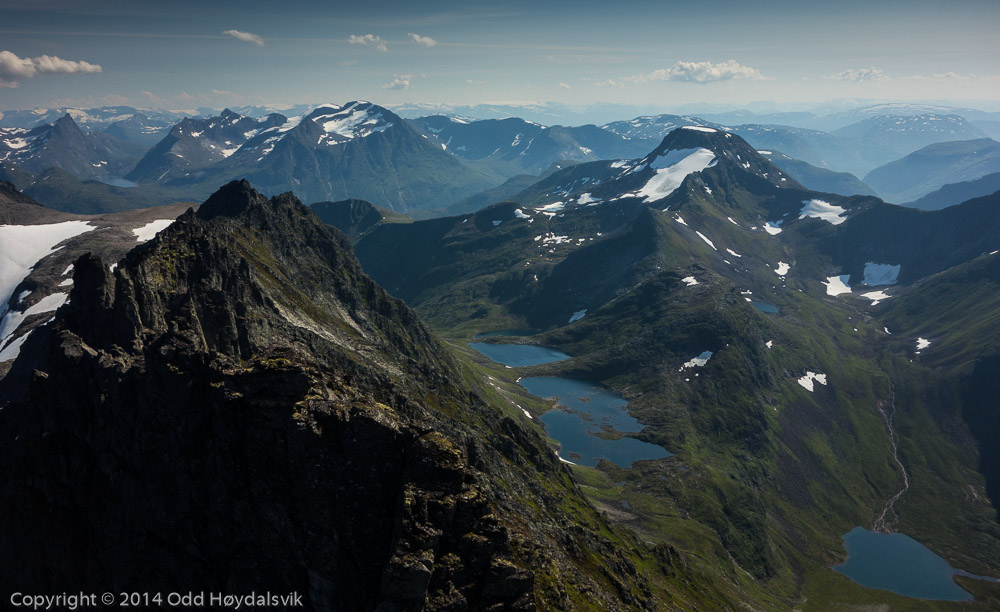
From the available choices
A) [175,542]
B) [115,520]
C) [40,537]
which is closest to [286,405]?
[175,542]

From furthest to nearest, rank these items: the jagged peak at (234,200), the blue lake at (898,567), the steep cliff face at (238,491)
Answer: the jagged peak at (234,200) → the blue lake at (898,567) → the steep cliff face at (238,491)

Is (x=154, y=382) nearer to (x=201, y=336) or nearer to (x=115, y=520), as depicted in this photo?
(x=115, y=520)

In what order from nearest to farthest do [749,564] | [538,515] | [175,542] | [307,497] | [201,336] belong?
[307,497] < [175,542] < [201,336] < [538,515] < [749,564]

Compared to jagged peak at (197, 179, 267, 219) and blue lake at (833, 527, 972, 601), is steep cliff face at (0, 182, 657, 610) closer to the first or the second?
jagged peak at (197, 179, 267, 219)

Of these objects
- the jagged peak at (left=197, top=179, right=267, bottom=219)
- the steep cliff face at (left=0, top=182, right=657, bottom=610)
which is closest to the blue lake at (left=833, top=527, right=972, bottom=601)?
the steep cliff face at (left=0, top=182, right=657, bottom=610)

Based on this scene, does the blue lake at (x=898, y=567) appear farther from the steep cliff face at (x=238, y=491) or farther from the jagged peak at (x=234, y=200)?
the jagged peak at (x=234, y=200)

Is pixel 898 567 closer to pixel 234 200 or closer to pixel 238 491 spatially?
pixel 238 491

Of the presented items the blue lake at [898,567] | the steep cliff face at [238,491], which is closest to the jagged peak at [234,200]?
the steep cliff face at [238,491]

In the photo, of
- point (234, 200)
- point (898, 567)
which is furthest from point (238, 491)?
point (898, 567)
